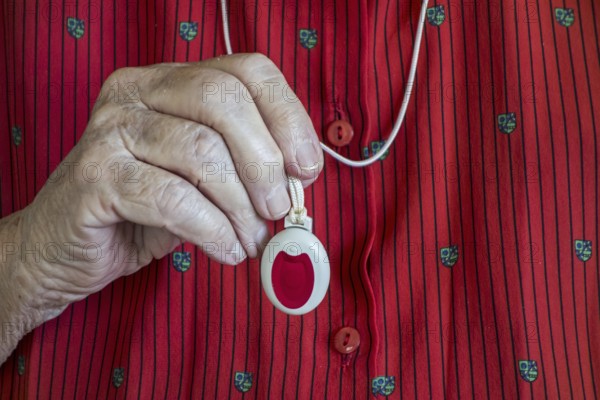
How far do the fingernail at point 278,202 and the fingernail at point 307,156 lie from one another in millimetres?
35

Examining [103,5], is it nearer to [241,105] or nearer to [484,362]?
[241,105]

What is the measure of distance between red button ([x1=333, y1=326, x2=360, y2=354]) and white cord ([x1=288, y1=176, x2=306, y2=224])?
22 cm

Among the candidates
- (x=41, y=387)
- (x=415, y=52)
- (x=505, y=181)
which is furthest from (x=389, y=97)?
(x=41, y=387)

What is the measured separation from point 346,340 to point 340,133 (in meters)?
0.30

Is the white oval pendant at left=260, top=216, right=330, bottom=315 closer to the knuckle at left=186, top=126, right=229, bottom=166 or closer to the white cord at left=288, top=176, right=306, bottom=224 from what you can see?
the white cord at left=288, top=176, right=306, bottom=224

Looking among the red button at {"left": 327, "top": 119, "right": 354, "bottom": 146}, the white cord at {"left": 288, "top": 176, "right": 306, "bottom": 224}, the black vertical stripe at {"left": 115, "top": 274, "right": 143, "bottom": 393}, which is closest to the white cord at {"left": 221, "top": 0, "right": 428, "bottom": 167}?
the red button at {"left": 327, "top": 119, "right": 354, "bottom": 146}

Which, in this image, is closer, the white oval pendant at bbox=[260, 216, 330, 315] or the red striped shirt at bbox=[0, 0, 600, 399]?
the white oval pendant at bbox=[260, 216, 330, 315]

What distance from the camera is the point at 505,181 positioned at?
80cm

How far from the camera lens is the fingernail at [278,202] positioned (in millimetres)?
585

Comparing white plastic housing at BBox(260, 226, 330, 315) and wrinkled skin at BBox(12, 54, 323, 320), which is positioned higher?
wrinkled skin at BBox(12, 54, 323, 320)

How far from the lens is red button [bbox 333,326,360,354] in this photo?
77cm

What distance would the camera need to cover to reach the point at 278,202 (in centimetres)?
60

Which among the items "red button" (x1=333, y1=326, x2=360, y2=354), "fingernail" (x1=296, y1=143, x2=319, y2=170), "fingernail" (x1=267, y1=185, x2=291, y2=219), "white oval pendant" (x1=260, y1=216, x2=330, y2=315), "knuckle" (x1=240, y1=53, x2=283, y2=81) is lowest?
"red button" (x1=333, y1=326, x2=360, y2=354)

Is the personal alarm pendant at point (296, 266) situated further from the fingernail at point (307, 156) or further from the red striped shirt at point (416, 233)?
the red striped shirt at point (416, 233)
